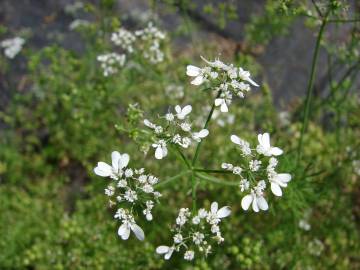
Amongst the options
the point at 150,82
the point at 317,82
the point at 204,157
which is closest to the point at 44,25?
the point at 150,82

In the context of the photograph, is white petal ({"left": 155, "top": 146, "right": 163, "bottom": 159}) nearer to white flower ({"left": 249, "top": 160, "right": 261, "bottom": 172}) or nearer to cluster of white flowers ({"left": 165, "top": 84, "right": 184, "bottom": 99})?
white flower ({"left": 249, "top": 160, "right": 261, "bottom": 172})

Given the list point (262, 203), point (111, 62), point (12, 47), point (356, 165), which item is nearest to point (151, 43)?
point (111, 62)

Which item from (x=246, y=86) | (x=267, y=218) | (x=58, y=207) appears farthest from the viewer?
(x=58, y=207)

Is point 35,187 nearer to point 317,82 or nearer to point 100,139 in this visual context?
point 100,139

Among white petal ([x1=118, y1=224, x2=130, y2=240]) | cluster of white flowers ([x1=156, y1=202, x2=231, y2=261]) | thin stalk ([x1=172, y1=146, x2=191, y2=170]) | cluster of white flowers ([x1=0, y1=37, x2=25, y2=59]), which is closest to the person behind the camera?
cluster of white flowers ([x1=156, y1=202, x2=231, y2=261])

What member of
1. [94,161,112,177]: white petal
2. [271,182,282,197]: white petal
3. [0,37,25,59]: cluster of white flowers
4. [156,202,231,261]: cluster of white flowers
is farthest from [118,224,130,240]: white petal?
[0,37,25,59]: cluster of white flowers
